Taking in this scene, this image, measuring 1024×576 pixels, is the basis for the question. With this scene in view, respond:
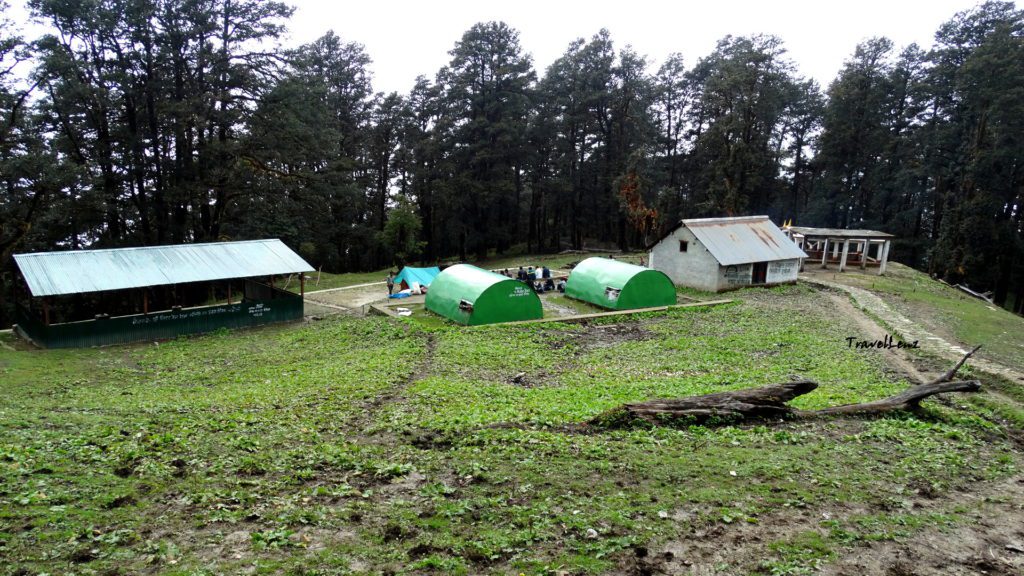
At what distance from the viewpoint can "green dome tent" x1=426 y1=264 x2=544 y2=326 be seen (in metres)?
26.2

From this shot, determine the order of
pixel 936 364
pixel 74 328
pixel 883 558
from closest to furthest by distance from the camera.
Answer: pixel 883 558 < pixel 936 364 < pixel 74 328

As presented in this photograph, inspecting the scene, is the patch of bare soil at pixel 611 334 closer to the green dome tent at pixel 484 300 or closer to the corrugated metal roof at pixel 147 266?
the green dome tent at pixel 484 300

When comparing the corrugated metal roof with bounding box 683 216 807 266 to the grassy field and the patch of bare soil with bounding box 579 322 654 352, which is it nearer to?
the patch of bare soil with bounding box 579 322 654 352

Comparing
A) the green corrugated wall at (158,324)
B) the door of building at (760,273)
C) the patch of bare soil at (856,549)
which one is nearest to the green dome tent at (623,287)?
the door of building at (760,273)

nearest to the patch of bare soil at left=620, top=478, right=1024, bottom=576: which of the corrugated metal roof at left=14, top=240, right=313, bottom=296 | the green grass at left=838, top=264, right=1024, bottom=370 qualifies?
the green grass at left=838, top=264, right=1024, bottom=370

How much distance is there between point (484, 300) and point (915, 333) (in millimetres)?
18376

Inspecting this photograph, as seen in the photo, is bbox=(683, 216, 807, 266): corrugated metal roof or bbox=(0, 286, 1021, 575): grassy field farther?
bbox=(683, 216, 807, 266): corrugated metal roof

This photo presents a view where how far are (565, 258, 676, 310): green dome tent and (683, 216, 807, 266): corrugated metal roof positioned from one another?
6.78 meters

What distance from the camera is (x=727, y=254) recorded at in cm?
3606

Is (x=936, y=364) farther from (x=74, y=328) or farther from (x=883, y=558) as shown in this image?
(x=74, y=328)

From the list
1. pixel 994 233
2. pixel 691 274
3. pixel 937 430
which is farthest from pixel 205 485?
pixel 994 233

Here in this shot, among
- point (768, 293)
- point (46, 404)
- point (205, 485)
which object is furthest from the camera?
point (768, 293)

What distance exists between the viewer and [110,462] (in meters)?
8.85

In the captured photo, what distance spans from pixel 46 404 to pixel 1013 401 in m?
24.8
